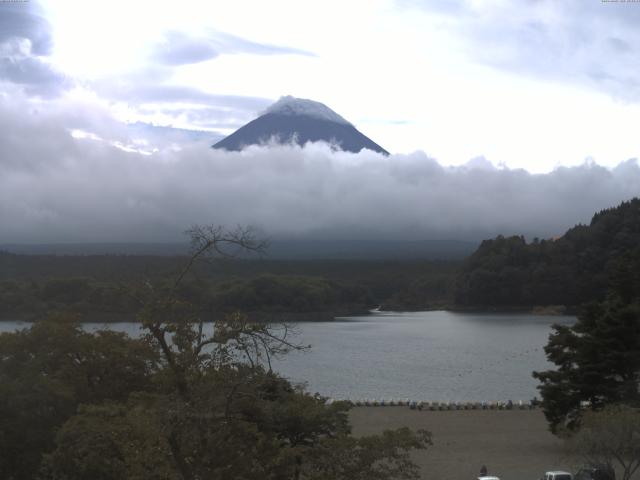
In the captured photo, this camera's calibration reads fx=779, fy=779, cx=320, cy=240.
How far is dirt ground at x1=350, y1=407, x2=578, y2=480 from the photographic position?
13898mm

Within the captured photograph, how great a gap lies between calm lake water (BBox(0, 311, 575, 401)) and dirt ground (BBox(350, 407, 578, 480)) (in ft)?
11.3

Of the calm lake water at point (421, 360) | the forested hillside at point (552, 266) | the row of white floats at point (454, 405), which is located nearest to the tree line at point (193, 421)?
the calm lake water at point (421, 360)

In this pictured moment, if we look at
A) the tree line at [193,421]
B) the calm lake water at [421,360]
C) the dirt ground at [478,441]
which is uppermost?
the tree line at [193,421]

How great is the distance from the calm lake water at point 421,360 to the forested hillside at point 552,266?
982cm

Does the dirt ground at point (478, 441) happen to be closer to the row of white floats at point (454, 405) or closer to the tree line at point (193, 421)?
the row of white floats at point (454, 405)

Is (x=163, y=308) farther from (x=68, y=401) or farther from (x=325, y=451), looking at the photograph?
(x=68, y=401)

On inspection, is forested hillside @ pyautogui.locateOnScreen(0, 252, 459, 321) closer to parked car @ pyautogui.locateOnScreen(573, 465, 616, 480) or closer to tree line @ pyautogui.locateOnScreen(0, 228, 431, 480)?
tree line @ pyautogui.locateOnScreen(0, 228, 431, 480)

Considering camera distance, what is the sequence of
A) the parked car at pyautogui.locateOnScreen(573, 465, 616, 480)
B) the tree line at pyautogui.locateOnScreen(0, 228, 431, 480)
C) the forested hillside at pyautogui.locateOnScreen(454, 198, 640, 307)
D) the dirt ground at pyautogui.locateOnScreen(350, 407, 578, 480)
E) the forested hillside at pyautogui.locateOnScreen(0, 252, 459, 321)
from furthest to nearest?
the forested hillside at pyautogui.locateOnScreen(454, 198, 640, 307) → the forested hillside at pyautogui.locateOnScreen(0, 252, 459, 321) → the dirt ground at pyautogui.locateOnScreen(350, 407, 578, 480) → the parked car at pyautogui.locateOnScreen(573, 465, 616, 480) → the tree line at pyautogui.locateOnScreen(0, 228, 431, 480)

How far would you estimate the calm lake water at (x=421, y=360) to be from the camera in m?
26.4

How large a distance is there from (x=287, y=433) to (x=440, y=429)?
9423mm

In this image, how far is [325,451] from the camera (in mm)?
6617

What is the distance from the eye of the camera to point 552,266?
67188 millimetres

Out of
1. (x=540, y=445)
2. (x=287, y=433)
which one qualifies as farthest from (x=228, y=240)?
(x=540, y=445)

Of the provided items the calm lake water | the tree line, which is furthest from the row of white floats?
the tree line
